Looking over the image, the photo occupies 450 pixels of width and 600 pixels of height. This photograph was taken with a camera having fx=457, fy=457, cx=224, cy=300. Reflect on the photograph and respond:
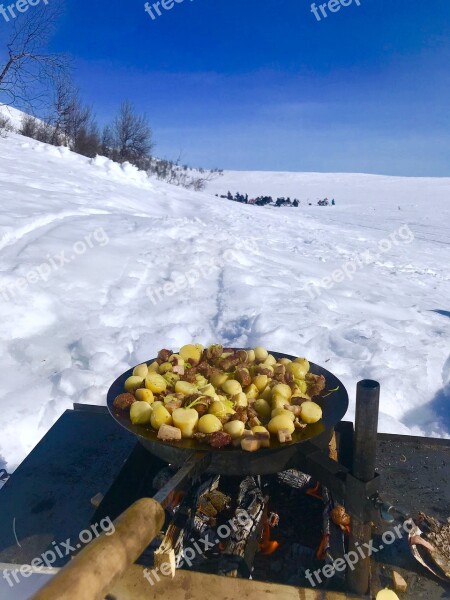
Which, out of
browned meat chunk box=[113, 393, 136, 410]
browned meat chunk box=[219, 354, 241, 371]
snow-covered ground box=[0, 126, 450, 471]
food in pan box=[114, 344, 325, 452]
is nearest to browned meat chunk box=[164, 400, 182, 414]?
food in pan box=[114, 344, 325, 452]

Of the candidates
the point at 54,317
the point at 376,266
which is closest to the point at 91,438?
the point at 54,317

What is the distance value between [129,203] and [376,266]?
5.52m

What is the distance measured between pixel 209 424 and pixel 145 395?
0.37m

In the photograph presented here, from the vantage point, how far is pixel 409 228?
61.1ft

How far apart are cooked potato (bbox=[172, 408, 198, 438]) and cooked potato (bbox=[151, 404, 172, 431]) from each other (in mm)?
35

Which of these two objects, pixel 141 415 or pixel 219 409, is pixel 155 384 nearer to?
pixel 141 415

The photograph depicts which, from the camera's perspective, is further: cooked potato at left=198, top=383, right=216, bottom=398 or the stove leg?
cooked potato at left=198, top=383, right=216, bottom=398

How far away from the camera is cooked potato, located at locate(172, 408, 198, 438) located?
1.80 m

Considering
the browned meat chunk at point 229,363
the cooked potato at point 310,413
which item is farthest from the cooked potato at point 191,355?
the cooked potato at point 310,413

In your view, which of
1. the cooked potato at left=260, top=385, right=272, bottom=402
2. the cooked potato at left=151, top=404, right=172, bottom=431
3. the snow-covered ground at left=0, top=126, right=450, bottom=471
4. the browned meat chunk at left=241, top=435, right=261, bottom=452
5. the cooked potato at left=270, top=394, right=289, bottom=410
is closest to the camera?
the browned meat chunk at left=241, top=435, right=261, bottom=452

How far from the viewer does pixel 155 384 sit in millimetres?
2092

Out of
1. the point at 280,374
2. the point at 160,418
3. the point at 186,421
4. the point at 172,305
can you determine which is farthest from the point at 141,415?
the point at 172,305

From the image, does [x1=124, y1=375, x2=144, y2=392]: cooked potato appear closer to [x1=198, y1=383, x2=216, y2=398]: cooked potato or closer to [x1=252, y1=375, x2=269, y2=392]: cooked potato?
[x1=198, y1=383, x2=216, y2=398]: cooked potato

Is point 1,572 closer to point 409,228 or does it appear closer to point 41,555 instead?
point 41,555
